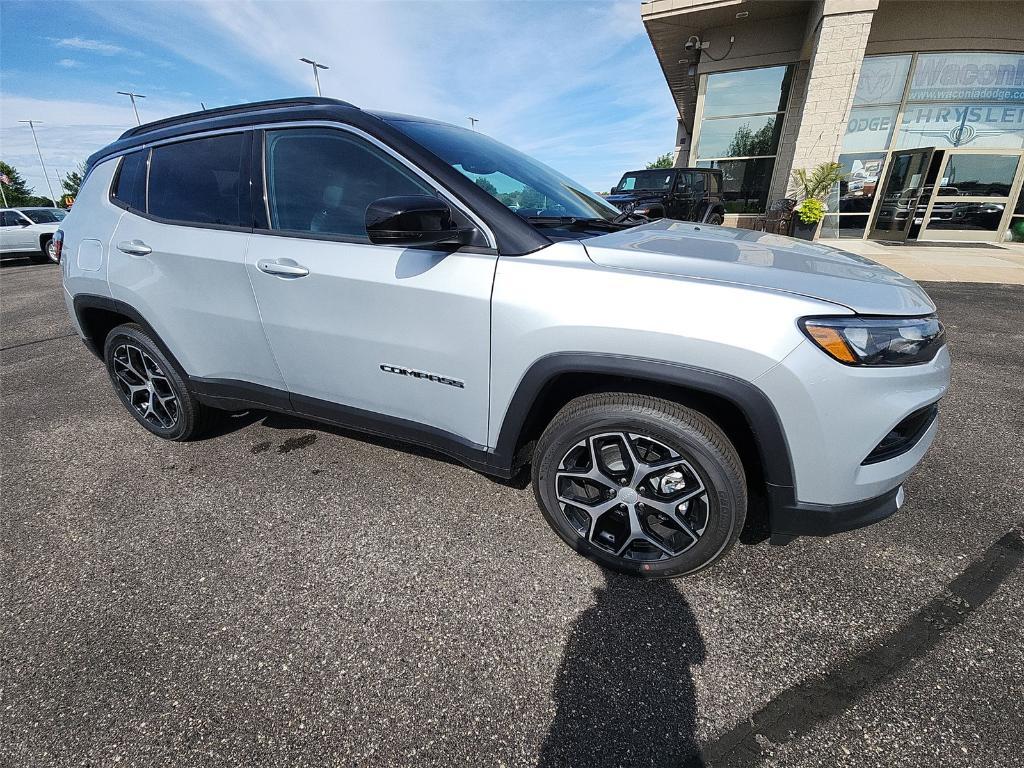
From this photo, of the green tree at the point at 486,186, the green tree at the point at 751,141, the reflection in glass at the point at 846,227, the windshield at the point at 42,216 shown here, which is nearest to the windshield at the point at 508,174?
the green tree at the point at 486,186

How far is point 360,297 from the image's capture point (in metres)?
1.95

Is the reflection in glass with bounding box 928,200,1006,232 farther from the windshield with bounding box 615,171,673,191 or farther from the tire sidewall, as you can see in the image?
the tire sidewall

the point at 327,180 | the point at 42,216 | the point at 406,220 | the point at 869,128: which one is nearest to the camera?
the point at 406,220

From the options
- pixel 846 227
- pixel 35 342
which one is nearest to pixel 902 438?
pixel 35 342

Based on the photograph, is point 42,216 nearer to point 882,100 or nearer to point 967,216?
point 882,100

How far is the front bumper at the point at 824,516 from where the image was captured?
1606 millimetres

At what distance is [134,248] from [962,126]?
17508 mm

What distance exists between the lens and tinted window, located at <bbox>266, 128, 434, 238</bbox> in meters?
1.94

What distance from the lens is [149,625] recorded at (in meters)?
1.72

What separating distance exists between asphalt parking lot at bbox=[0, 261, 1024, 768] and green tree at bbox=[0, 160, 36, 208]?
7623cm

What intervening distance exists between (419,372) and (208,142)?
1.65m

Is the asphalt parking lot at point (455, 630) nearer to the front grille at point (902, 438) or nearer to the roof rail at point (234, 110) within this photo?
the front grille at point (902, 438)

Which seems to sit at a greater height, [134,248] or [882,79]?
[882,79]

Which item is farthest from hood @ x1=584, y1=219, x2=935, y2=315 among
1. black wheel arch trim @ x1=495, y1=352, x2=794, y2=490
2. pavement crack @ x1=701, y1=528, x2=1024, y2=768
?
pavement crack @ x1=701, y1=528, x2=1024, y2=768
